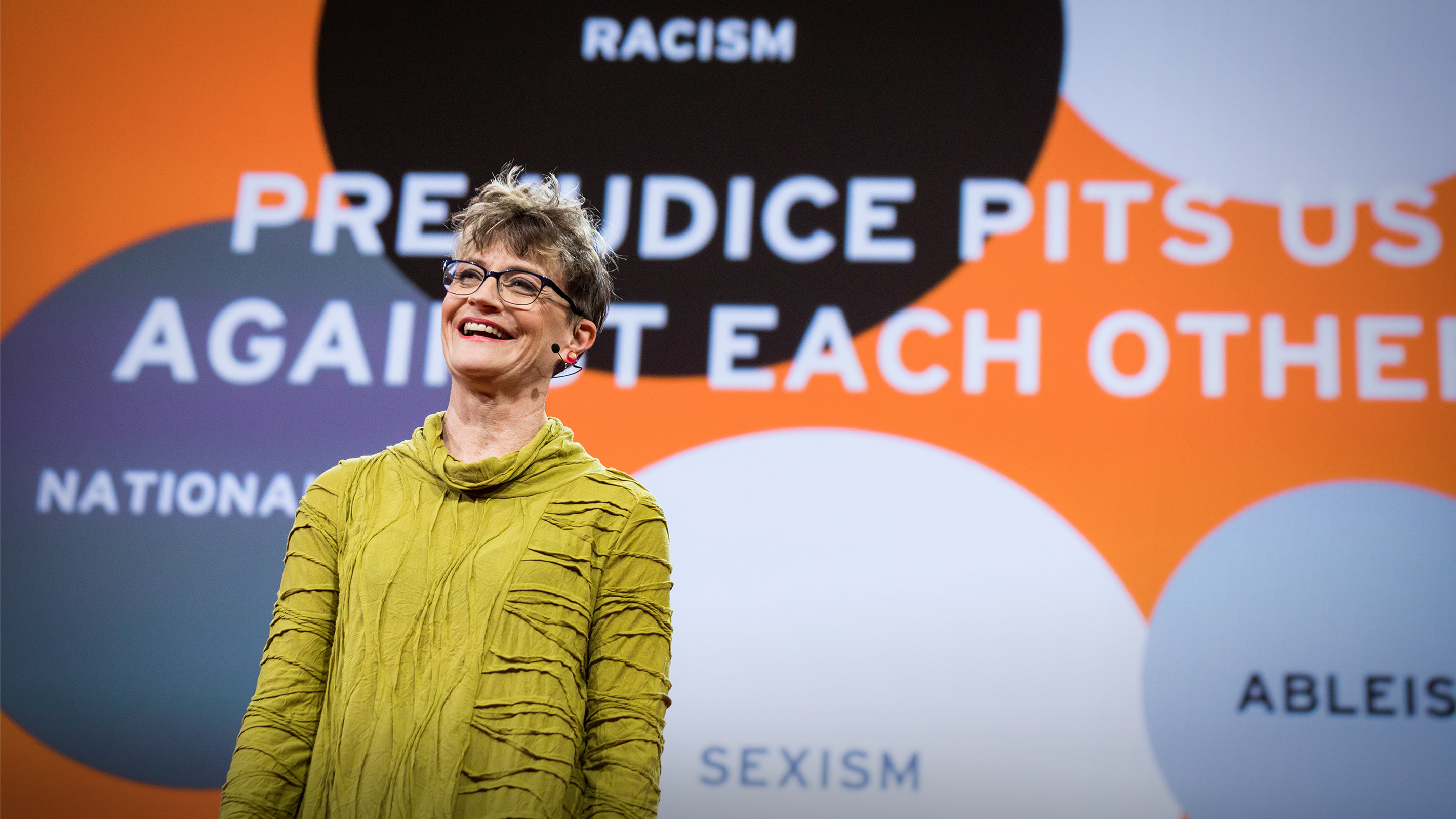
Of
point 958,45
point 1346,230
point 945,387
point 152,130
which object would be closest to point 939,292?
point 945,387

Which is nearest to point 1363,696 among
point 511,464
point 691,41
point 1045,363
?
point 1045,363

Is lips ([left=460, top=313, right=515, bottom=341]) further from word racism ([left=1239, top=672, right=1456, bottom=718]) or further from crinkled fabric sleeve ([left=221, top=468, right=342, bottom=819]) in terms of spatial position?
word racism ([left=1239, top=672, right=1456, bottom=718])

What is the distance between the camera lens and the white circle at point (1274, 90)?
105 inches

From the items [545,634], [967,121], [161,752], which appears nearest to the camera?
[545,634]

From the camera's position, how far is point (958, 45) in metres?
2.80

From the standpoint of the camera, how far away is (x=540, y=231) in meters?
1.56

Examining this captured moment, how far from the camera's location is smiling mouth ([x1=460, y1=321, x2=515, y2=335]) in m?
1.53

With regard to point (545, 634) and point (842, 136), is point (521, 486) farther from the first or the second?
point (842, 136)

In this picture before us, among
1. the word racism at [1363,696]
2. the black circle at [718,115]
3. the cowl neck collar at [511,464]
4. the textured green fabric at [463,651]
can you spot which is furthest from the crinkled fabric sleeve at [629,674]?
the word racism at [1363,696]

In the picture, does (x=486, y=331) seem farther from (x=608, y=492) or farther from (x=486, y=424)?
(x=608, y=492)

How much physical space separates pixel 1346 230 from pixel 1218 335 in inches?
13.5

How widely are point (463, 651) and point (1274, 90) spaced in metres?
2.16

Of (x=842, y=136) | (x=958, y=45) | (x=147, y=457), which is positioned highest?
(x=958, y=45)

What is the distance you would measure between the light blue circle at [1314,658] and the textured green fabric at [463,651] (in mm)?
1395
